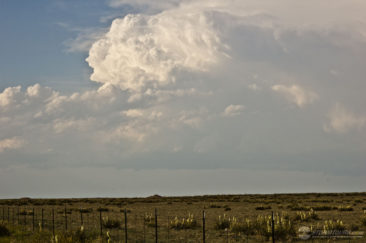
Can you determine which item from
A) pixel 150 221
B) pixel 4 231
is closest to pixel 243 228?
pixel 150 221

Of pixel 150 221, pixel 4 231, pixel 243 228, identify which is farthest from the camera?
pixel 150 221

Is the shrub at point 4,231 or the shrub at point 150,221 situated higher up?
the shrub at point 4,231

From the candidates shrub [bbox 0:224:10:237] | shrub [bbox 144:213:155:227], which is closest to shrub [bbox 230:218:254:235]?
shrub [bbox 144:213:155:227]

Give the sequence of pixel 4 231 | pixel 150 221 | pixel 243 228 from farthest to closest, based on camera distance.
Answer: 1. pixel 150 221
2. pixel 243 228
3. pixel 4 231

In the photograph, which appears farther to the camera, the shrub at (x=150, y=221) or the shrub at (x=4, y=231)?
the shrub at (x=150, y=221)

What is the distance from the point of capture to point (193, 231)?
83.8ft

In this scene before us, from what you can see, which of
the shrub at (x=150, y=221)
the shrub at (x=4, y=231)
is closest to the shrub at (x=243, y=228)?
the shrub at (x=150, y=221)

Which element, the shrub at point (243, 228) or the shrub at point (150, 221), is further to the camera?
the shrub at point (150, 221)

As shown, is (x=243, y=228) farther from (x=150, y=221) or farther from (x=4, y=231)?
(x=4, y=231)

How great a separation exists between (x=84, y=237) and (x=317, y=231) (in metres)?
12.6

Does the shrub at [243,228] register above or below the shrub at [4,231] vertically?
below

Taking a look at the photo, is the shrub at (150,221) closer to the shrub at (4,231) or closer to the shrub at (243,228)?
the shrub at (243,228)

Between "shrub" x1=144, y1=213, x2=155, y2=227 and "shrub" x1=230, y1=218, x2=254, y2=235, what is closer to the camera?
"shrub" x1=230, y1=218, x2=254, y2=235

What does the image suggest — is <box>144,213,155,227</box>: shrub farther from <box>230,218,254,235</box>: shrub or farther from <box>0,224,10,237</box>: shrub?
<box>0,224,10,237</box>: shrub
